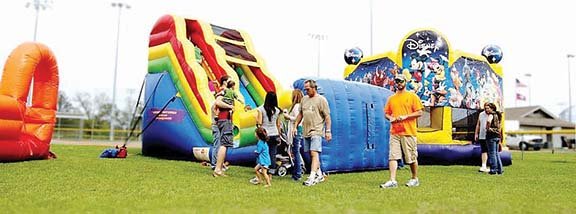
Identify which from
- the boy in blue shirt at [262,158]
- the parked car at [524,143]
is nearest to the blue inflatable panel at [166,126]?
the boy in blue shirt at [262,158]

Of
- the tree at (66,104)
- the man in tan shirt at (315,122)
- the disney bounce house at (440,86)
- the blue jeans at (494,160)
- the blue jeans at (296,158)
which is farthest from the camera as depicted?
the tree at (66,104)

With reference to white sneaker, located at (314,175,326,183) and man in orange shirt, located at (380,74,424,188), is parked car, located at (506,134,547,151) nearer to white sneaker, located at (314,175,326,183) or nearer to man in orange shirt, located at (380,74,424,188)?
man in orange shirt, located at (380,74,424,188)

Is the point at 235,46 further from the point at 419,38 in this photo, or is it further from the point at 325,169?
the point at 325,169

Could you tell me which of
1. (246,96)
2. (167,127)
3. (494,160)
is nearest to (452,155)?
(494,160)

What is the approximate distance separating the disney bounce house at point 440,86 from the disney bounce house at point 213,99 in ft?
9.13

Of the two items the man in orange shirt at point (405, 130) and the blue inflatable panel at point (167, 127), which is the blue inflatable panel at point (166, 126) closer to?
the blue inflatable panel at point (167, 127)

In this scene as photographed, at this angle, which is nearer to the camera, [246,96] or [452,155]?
[452,155]

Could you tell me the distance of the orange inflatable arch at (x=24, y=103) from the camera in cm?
831

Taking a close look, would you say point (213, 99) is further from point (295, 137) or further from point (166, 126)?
point (295, 137)

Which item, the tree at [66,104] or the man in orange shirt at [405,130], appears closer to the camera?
the man in orange shirt at [405,130]

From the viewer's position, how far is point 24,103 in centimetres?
870

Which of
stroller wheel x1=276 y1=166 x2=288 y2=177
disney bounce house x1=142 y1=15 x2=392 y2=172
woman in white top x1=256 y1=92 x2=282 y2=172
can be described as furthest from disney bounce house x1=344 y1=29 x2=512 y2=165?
woman in white top x1=256 y1=92 x2=282 y2=172

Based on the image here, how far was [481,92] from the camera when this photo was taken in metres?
12.5

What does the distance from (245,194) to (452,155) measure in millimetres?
7419
